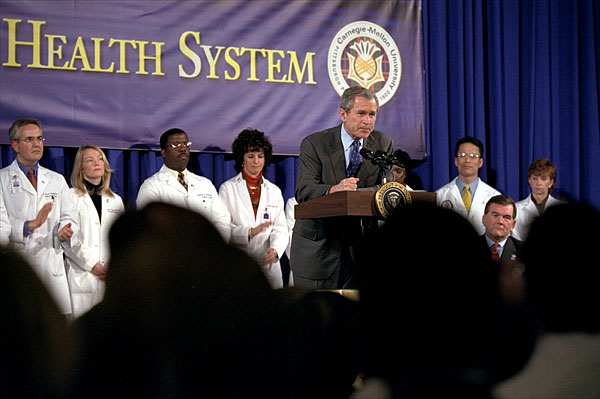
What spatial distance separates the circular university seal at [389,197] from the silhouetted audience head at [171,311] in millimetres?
1670

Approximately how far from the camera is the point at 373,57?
16.0ft

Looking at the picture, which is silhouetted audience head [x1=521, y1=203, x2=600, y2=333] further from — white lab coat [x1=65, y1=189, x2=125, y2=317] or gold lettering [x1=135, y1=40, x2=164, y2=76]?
gold lettering [x1=135, y1=40, x2=164, y2=76]

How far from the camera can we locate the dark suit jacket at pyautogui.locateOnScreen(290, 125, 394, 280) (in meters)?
2.60

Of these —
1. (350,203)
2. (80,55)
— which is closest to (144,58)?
(80,55)

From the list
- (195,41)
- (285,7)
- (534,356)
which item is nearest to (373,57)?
(285,7)

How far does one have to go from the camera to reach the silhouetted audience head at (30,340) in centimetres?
53

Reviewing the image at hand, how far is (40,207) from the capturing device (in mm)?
3684

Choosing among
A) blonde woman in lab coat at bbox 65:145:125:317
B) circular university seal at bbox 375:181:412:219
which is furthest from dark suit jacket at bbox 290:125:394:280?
blonde woman in lab coat at bbox 65:145:125:317

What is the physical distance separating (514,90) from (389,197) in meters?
3.46

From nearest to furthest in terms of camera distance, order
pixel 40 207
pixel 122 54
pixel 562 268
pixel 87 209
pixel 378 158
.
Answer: pixel 562 268 < pixel 378 158 < pixel 40 207 < pixel 87 209 < pixel 122 54

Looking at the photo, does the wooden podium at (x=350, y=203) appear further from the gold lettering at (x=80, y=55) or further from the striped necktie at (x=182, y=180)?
the gold lettering at (x=80, y=55)

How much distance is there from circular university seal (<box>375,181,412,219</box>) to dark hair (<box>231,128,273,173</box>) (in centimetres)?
208

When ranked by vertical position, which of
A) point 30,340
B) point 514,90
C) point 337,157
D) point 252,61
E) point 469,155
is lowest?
point 30,340

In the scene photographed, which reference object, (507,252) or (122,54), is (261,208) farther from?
(507,252)
